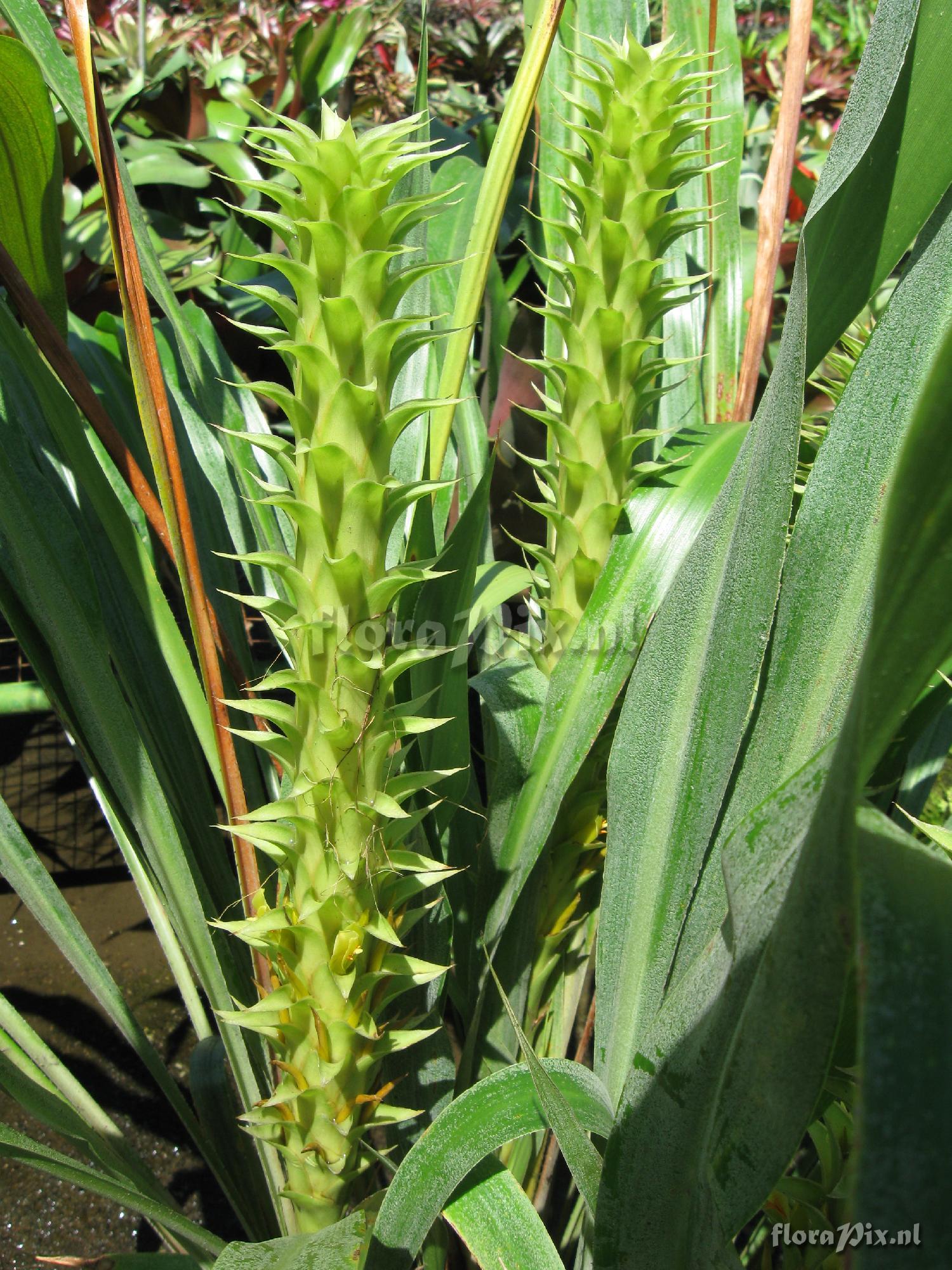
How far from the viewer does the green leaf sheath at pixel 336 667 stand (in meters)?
0.31

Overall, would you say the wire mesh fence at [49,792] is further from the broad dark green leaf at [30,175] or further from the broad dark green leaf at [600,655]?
the broad dark green leaf at [600,655]

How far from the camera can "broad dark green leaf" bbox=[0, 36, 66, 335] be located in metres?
0.45

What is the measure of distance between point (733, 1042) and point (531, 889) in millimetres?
286

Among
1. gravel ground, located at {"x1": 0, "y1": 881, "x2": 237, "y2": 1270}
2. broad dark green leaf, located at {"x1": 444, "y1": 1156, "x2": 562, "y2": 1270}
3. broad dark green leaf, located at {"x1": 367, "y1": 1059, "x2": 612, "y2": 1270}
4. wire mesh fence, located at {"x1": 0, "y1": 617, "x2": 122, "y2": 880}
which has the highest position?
broad dark green leaf, located at {"x1": 367, "y1": 1059, "x2": 612, "y2": 1270}

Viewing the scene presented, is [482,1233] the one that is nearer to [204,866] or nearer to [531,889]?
[531,889]

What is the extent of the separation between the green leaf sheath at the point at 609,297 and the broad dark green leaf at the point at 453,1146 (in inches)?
10.2

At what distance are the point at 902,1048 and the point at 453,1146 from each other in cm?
28

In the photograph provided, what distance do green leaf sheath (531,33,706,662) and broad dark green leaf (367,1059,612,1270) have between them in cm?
26

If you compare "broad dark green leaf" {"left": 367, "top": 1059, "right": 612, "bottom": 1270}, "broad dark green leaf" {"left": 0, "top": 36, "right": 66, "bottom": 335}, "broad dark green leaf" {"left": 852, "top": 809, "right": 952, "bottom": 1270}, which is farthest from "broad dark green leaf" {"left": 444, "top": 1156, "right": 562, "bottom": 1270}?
"broad dark green leaf" {"left": 0, "top": 36, "right": 66, "bottom": 335}

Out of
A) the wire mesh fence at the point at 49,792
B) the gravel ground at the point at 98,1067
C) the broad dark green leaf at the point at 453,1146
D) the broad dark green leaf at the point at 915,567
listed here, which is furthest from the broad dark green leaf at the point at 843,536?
the wire mesh fence at the point at 49,792

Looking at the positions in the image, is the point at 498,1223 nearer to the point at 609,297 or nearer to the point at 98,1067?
the point at 609,297

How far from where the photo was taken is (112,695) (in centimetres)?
47

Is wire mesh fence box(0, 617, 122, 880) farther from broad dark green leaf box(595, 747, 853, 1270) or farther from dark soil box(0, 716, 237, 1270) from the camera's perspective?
broad dark green leaf box(595, 747, 853, 1270)

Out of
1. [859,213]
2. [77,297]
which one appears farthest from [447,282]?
[77,297]
